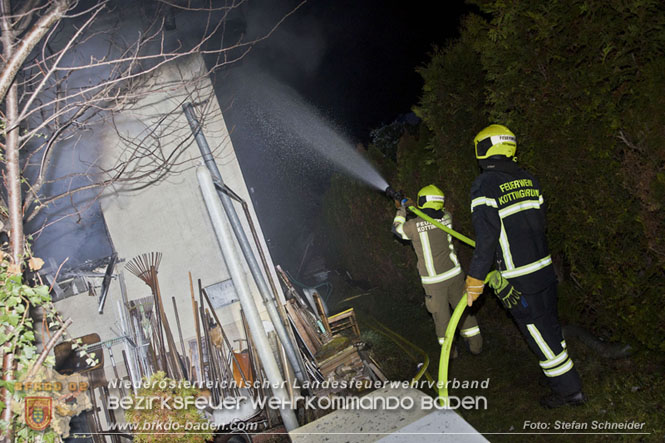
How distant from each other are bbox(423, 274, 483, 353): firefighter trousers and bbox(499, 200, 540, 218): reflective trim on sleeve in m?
1.57

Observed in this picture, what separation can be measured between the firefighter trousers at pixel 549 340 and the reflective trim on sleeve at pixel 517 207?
2.34 feet

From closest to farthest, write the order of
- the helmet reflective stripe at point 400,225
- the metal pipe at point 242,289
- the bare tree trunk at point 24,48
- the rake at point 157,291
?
the bare tree trunk at point 24,48 < the metal pipe at point 242,289 < the helmet reflective stripe at point 400,225 < the rake at point 157,291

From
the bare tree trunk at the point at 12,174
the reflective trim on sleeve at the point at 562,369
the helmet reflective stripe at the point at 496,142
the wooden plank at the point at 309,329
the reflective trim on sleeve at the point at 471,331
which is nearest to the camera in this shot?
the bare tree trunk at the point at 12,174

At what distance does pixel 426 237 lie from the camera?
5.11 meters

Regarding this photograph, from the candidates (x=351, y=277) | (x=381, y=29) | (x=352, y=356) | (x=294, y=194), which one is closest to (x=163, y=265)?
(x=352, y=356)

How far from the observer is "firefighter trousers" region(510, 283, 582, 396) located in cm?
370

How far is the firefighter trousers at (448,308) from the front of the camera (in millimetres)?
5148

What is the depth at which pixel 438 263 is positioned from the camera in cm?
514

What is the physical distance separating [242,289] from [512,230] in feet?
9.22

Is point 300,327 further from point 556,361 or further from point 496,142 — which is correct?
point 496,142

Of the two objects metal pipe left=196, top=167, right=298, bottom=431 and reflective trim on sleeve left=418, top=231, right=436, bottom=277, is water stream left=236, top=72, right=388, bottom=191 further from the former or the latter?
metal pipe left=196, top=167, right=298, bottom=431

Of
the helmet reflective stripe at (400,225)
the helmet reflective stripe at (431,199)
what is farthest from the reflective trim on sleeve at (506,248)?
the helmet reflective stripe at (400,225)

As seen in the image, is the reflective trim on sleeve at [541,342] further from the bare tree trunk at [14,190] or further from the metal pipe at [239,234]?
the bare tree trunk at [14,190]

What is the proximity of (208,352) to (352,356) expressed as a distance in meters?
1.78
